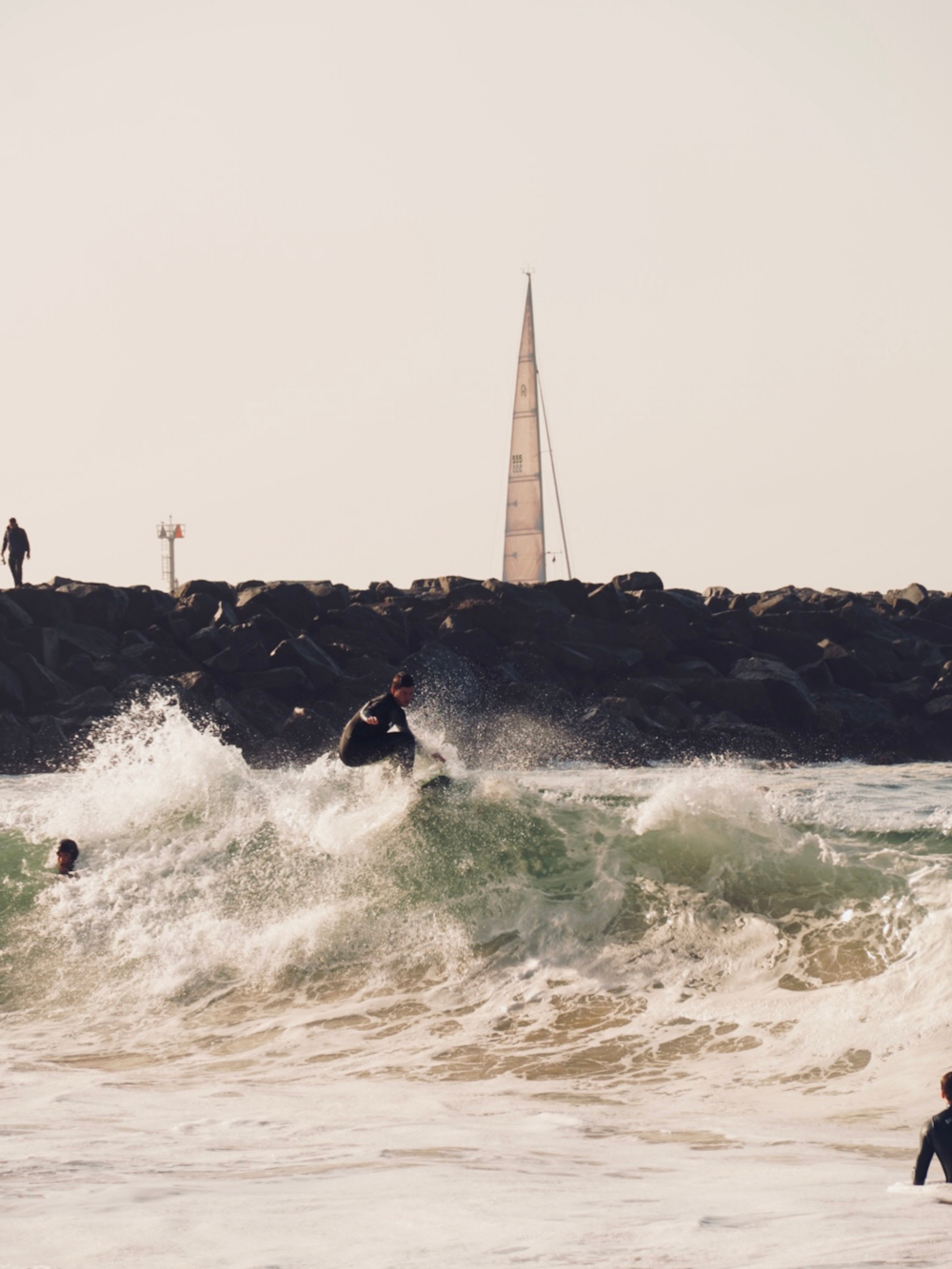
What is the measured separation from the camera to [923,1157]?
18.6ft

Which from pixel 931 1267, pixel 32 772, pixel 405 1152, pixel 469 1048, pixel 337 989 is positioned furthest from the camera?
pixel 32 772

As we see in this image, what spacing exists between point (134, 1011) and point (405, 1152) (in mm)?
4688

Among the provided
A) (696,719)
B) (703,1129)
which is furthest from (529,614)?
(703,1129)

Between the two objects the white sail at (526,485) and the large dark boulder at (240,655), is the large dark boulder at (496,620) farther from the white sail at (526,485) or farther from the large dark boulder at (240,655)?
the white sail at (526,485)

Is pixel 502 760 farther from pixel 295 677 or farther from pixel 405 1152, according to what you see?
pixel 405 1152

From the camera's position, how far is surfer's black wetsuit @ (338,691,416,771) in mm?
11297

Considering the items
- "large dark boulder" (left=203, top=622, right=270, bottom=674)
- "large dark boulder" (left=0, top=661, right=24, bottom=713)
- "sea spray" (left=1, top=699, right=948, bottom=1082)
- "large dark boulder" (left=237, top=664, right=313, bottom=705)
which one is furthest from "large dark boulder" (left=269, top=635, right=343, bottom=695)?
"sea spray" (left=1, top=699, right=948, bottom=1082)

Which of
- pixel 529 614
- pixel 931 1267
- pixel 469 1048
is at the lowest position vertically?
pixel 469 1048

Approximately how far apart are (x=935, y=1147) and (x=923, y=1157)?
0.22ft

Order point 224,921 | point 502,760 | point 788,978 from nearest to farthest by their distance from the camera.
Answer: point 788,978 < point 224,921 < point 502,760

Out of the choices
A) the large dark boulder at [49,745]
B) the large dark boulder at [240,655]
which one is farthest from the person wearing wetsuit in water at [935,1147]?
the large dark boulder at [240,655]

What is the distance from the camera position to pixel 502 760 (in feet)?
85.8

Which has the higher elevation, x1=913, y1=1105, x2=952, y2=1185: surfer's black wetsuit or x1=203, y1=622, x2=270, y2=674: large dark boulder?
x1=203, y1=622, x2=270, y2=674: large dark boulder

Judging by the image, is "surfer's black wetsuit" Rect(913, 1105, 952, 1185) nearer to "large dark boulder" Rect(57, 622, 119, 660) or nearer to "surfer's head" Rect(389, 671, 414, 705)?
"surfer's head" Rect(389, 671, 414, 705)
